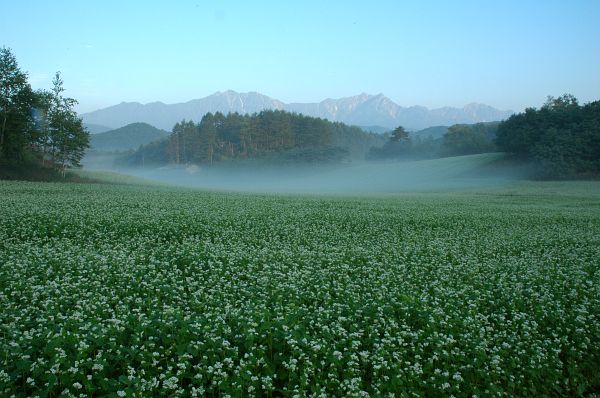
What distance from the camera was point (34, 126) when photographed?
176ft

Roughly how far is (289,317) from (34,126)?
56789 mm

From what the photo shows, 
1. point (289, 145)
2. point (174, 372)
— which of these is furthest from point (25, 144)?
point (289, 145)

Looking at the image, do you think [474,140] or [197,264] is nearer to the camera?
[197,264]

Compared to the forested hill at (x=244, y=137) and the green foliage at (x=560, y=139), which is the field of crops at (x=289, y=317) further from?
the forested hill at (x=244, y=137)

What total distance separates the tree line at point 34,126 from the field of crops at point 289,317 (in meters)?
37.9

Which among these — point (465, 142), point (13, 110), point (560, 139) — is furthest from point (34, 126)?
point (465, 142)

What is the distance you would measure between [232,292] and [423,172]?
8909 cm

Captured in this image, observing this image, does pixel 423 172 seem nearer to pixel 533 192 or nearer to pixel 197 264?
pixel 533 192

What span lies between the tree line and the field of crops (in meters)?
37.9

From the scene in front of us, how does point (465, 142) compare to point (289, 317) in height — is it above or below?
above

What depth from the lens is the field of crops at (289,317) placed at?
→ 20.0ft

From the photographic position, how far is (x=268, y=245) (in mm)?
15797

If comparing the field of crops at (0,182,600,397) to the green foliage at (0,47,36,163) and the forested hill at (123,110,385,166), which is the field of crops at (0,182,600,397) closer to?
the green foliage at (0,47,36,163)

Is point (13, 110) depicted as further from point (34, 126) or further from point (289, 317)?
point (289, 317)
